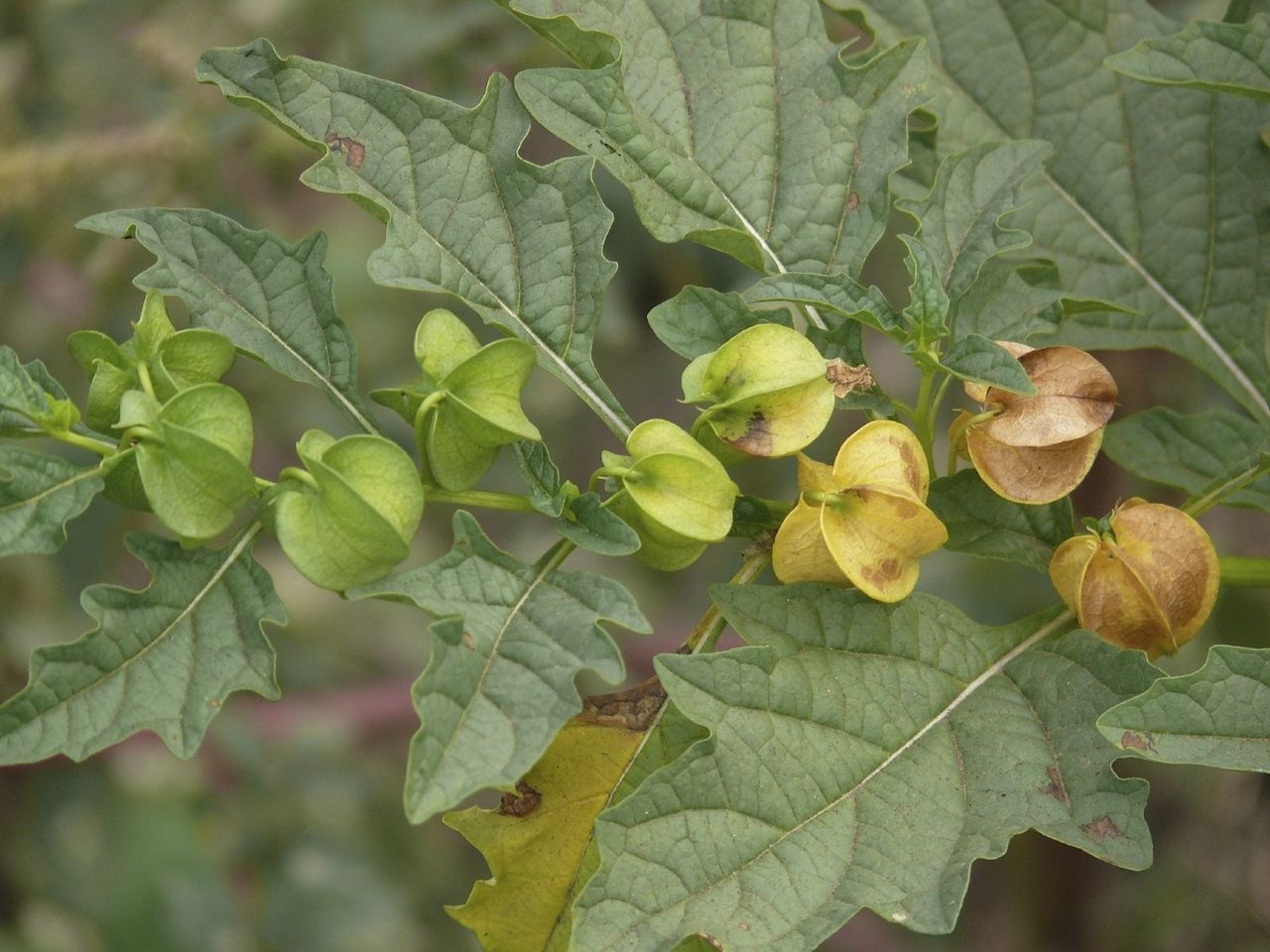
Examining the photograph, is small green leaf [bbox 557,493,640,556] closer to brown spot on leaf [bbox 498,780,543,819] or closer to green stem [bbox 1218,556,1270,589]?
brown spot on leaf [bbox 498,780,543,819]

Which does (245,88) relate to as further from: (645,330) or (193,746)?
(645,330)

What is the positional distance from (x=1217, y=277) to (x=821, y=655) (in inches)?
27.9

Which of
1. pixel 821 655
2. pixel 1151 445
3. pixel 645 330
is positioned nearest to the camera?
pixel 821 655

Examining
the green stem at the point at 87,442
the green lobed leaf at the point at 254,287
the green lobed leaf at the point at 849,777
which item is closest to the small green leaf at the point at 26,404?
the green stem at the point at 87,442

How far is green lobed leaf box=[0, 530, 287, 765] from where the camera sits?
99 cm

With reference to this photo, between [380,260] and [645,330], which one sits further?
[645,330]

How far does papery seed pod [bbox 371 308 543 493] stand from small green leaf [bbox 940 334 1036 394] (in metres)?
0.34

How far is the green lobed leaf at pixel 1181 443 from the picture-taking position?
1393mm

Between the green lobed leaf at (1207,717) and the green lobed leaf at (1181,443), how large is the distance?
0.38m

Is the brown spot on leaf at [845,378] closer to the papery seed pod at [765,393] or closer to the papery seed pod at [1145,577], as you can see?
the papery seed pod at [765,393]

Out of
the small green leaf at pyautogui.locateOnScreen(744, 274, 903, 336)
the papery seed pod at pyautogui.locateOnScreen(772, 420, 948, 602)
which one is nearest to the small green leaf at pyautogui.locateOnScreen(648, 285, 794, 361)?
the small green leaf at pyautogui.locateOnScreen(744, 274, 903, 336)

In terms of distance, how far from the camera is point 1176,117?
147 centimetres

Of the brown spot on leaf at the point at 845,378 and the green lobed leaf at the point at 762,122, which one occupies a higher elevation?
the green lobed leaf at the point at 762,122

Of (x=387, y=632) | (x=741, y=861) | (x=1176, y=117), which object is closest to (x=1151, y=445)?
(x=1176, y=117)
